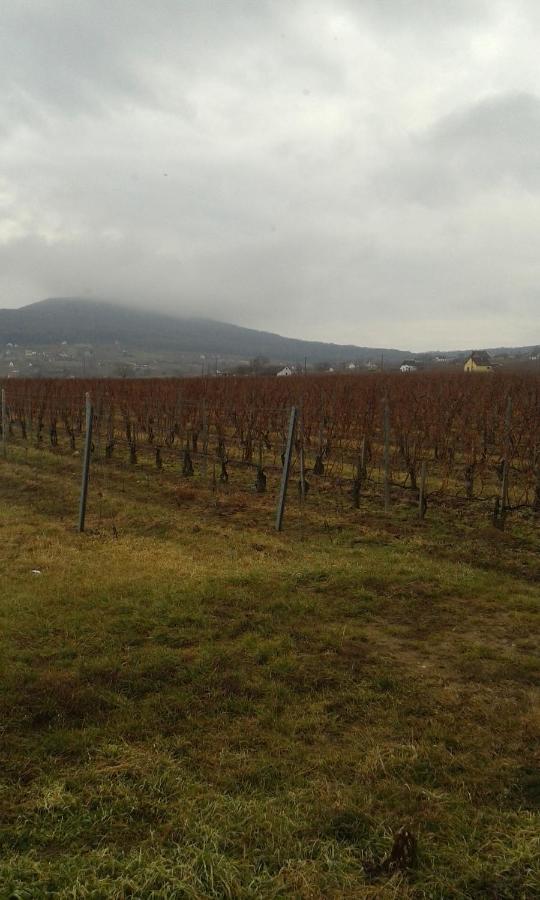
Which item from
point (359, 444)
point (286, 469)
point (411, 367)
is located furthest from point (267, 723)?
point (411, 367)

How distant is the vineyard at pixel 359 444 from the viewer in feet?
33.9

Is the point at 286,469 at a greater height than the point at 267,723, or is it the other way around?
the point at 286,469

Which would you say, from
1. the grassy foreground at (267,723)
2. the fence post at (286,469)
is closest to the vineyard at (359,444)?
the fence post at (286,469)

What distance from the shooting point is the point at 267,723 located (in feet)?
11.6

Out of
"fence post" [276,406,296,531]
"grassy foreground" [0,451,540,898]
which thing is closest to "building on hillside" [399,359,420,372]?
"fence post" [276,406,296,531]

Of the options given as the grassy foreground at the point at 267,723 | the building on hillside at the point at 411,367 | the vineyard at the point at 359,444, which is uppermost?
the building on hillside at the point at 411,367

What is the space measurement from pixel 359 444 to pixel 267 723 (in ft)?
39.2

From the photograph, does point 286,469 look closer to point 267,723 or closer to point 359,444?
point 267,723

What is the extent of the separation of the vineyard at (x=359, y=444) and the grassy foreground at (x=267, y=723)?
3073 mm

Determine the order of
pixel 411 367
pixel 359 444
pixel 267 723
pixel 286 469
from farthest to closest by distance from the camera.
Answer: pixel 411 367, pixel 359 444, pixel 286 469, pixel 267 723

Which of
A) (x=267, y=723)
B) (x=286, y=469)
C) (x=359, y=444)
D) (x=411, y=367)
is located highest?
(x=411, y=367)

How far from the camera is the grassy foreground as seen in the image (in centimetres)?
248

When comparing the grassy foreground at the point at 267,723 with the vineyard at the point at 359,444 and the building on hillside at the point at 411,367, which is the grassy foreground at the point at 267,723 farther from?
the building on hillside at the point at 411,367

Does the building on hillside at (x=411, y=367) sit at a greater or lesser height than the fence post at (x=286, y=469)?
greater
